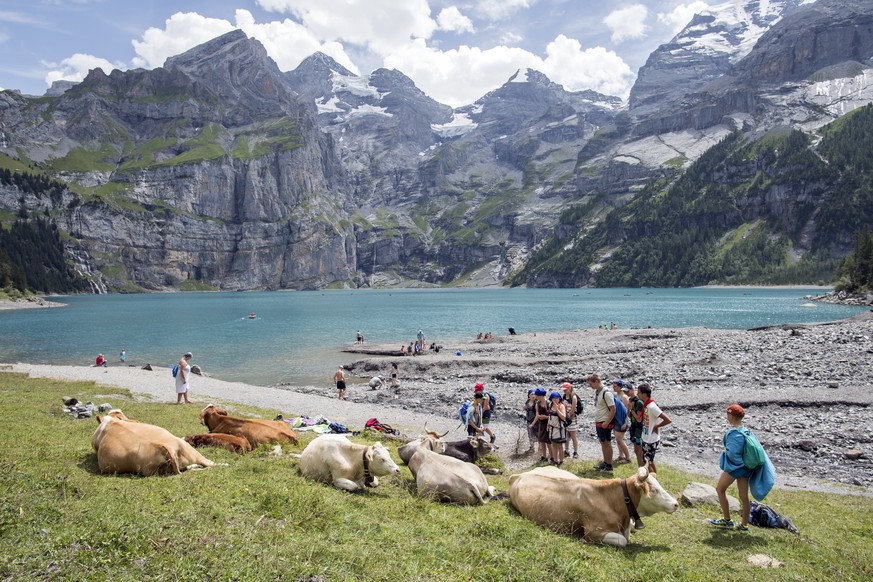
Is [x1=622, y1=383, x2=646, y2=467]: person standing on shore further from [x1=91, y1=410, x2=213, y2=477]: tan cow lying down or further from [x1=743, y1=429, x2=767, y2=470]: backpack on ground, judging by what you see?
[x1=91, y1=410, x2=213, y2=477]: tan cow lying down

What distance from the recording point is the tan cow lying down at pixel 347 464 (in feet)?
39.3

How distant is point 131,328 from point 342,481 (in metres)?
94.3

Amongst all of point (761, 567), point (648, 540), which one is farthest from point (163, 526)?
point (761, 567)

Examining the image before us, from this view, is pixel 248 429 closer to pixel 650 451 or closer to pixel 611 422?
pixel 611 422

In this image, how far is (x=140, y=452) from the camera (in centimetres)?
1120

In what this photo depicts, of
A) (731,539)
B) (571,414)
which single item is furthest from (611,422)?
(731,539)

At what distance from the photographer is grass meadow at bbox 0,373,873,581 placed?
Answer: 23.2 feet

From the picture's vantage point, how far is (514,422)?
27500 millimetres

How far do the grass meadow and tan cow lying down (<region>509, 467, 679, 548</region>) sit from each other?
14.0 inches

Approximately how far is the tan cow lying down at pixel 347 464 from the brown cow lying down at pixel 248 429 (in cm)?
339

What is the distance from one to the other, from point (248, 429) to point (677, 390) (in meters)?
27.1

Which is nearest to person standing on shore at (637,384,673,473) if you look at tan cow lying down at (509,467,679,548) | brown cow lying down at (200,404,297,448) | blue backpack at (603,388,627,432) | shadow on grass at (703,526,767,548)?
blue backpack at (603,388,627,432)

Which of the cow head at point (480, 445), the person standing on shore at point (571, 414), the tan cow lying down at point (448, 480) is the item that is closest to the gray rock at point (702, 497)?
the person standing on shore at point (571, 414)

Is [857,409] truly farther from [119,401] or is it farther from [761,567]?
[119,401]
